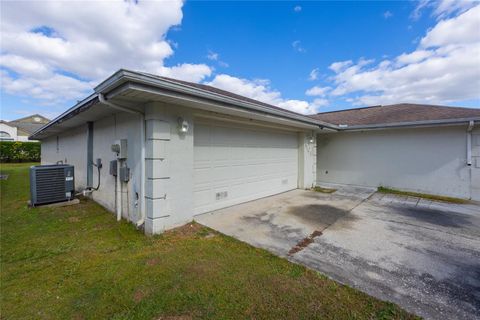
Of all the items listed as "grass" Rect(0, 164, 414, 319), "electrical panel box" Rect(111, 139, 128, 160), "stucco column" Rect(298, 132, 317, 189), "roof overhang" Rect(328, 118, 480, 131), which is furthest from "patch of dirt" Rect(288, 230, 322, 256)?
"roof overhang" Rect(328, 118, 480, 131)

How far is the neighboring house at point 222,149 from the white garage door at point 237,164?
0.03m

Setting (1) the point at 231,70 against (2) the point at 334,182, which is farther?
(1) the point at 231,70

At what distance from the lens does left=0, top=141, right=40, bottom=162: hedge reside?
1806 cm

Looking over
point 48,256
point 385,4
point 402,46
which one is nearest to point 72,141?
point 48,256

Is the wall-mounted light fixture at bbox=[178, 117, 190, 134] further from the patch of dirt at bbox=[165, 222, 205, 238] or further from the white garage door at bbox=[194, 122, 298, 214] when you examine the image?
the patch of dirt at bbox=[165, 222, 205, 238]

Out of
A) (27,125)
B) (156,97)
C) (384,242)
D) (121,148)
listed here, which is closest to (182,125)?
(156,97)

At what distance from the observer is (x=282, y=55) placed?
9.02 metres

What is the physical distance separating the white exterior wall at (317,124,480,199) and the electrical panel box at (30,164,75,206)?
30.7 ft

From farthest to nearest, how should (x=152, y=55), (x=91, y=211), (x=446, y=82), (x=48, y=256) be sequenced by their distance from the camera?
1. (x=446, y=82)
2. (x=152, y=55)
3. (x=91, y=211)
4. (x=48, y=256)

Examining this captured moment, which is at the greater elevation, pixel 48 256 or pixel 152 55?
pixel 152 55

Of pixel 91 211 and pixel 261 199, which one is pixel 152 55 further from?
pixel 261 199

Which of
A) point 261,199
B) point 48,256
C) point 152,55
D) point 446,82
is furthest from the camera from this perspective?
point 446,82

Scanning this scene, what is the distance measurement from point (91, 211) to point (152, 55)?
257 inches

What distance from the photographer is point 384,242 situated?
323 centimetres
